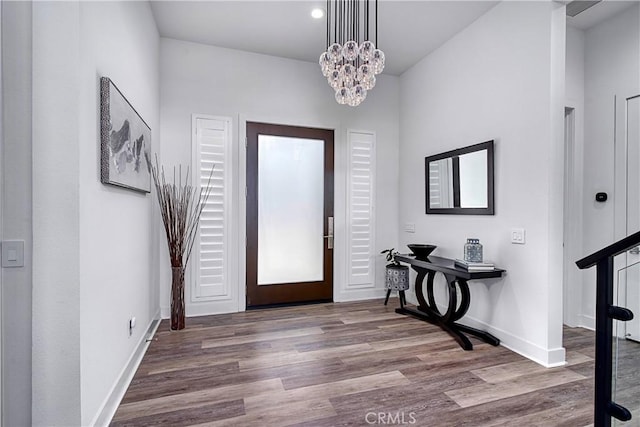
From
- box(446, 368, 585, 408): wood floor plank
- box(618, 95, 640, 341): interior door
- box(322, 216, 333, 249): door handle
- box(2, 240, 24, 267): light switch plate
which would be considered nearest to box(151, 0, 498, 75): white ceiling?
box(618, 95, 640, 341): interior door

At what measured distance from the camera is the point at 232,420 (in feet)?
6.37

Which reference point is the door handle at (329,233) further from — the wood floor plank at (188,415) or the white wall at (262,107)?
the wood floor plank at (188,415)

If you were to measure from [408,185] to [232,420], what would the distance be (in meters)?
3.53

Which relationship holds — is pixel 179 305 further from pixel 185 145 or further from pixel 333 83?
pixel 333 83

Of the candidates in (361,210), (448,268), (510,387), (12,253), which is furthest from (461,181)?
(12,253)

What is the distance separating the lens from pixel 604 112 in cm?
338

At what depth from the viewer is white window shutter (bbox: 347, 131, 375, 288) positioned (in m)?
4.52

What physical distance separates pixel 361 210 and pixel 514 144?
206 cm

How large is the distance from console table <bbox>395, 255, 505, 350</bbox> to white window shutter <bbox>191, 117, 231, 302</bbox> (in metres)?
2.16

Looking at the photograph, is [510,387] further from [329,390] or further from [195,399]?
[195,399]

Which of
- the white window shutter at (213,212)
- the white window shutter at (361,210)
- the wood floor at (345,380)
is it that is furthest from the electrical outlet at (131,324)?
the white window shutter at (361,210)

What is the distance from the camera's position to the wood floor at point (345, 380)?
1.99 m

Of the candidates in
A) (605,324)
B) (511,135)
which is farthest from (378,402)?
(511,135)

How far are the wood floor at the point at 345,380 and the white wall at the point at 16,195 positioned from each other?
2.16 ft
